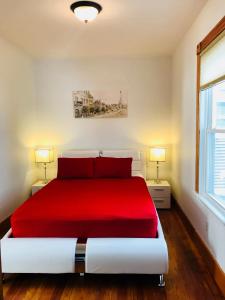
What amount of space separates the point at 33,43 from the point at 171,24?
1912mm

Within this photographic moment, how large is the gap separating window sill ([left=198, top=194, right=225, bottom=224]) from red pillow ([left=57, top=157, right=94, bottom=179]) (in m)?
1.78

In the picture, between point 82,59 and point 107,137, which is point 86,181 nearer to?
point 107,137

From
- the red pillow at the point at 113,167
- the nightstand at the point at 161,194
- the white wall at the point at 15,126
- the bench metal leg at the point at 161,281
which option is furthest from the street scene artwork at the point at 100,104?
the bench metal leg at the point at 161,281

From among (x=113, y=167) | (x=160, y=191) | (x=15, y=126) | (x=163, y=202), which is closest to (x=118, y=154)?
(x=113, y=167)

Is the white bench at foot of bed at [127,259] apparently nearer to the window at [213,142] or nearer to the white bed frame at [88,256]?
the white bed frame at [88,256]

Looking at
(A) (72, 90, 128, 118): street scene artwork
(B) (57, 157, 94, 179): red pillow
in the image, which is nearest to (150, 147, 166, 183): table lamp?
(A) (72, 90, 128, 118): street scene artwork

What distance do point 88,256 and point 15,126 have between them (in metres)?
2.39

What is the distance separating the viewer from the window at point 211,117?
233cm

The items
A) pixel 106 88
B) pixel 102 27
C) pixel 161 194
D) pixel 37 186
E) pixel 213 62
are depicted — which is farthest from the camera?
pixel 106 88

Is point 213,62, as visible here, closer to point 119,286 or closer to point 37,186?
point 119,286

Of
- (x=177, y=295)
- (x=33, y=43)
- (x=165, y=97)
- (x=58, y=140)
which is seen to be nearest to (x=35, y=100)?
(x=58, y=140)

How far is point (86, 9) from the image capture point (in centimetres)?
249

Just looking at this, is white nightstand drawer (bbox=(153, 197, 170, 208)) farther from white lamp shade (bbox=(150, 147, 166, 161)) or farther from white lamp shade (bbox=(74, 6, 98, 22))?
white lamp shade (bbox=(74, 6, 98, 22))

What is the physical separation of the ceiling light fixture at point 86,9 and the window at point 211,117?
3.59 feet
